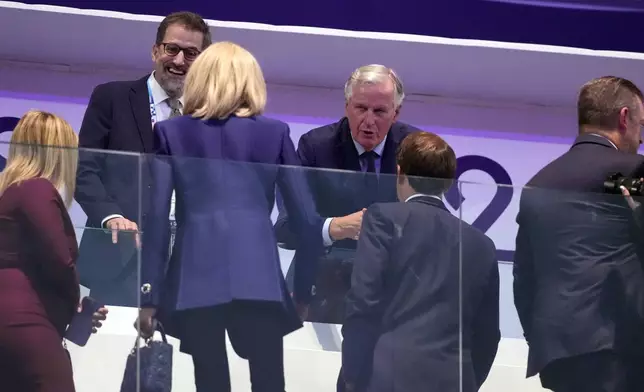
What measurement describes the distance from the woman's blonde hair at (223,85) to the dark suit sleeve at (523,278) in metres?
1.00

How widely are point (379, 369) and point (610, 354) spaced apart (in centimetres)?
84

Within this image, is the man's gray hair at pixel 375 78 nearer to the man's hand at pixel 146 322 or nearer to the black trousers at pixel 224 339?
the black trousers at pixel 224 339

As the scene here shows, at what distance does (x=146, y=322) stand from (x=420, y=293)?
889 millimetres

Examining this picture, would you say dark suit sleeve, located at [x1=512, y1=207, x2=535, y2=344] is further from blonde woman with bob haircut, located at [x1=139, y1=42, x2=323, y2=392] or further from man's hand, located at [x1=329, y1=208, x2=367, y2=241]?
blonde woman with bob haircut, located at [x1=139, y1=42, x2=323, y2=392]

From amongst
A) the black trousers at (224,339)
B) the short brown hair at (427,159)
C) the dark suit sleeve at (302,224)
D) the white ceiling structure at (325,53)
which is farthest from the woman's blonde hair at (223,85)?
the white ceiling structure at (325,53)

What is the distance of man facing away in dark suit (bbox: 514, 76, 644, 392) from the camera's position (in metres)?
4.16

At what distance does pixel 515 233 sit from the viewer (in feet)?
13.7

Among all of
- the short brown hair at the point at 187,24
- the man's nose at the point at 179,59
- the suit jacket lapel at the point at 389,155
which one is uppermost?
the short brown hair at the point at 187,24

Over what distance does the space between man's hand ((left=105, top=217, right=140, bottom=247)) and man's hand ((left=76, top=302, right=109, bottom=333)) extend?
22cm

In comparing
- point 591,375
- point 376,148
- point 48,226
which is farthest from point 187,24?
point 591,375

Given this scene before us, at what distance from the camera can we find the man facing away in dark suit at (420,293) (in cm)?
393

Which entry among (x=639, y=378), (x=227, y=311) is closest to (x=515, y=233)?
(x=639, y=378)

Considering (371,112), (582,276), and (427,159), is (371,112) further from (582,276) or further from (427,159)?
(582,276)

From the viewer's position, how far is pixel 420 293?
13.2 feet
